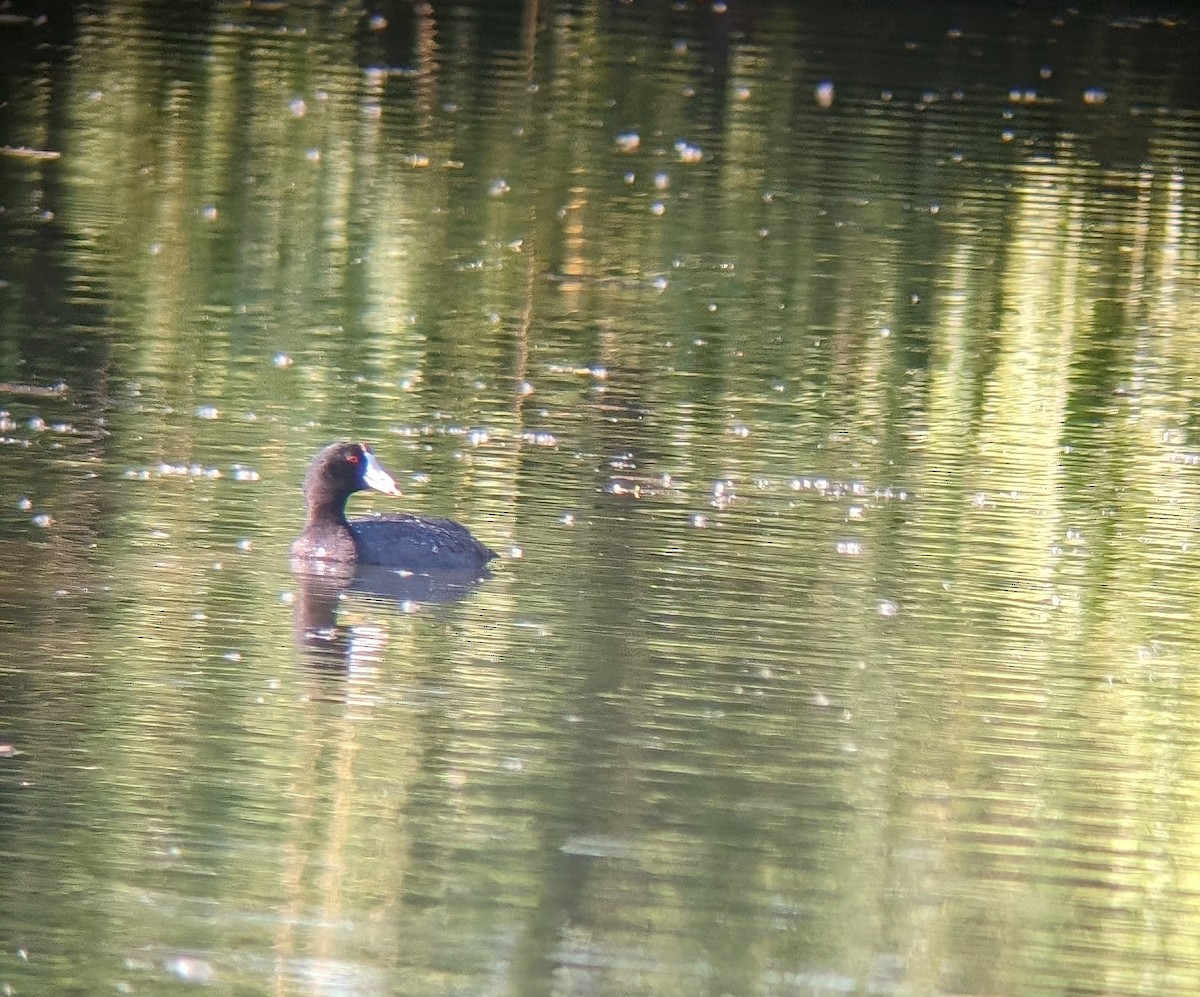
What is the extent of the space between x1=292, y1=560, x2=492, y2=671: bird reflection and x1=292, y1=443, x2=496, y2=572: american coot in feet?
0.14

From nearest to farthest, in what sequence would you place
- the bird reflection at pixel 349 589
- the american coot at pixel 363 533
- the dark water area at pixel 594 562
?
the dark water area at pixel 594 562, the bird reflection at pixel 349 589, the american coot at pixel 363 533

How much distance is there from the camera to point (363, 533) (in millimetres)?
11805

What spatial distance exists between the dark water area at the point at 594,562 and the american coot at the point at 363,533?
0.41ft

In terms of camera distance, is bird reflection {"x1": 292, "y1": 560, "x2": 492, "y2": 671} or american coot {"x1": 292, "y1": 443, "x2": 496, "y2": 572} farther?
american coot {"x1": 292, "y1": 443, "x2": 496, "y2": 572}

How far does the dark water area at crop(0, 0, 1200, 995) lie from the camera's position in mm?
7570

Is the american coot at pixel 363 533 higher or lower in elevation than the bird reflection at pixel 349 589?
higher

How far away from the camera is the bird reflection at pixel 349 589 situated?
34.6ft

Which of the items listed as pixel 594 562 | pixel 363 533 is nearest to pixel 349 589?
pixel 363 533

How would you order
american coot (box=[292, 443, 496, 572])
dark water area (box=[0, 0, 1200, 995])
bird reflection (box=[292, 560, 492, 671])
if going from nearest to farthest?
dark water area (box=[0, 0, 1200, 995]), bird reflection (box=[292, 560, 492, 671]), american coot (box=[292, 443, 496, 572])

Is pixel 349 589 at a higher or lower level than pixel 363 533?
lower

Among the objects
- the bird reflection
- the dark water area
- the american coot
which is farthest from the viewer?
the american coot

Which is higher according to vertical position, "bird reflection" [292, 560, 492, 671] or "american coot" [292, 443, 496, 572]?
"american coot" [292, 443, 496, 572]

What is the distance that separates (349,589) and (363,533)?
473 millimetres

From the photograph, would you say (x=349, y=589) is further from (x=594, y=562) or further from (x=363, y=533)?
(x=594, y=562)
